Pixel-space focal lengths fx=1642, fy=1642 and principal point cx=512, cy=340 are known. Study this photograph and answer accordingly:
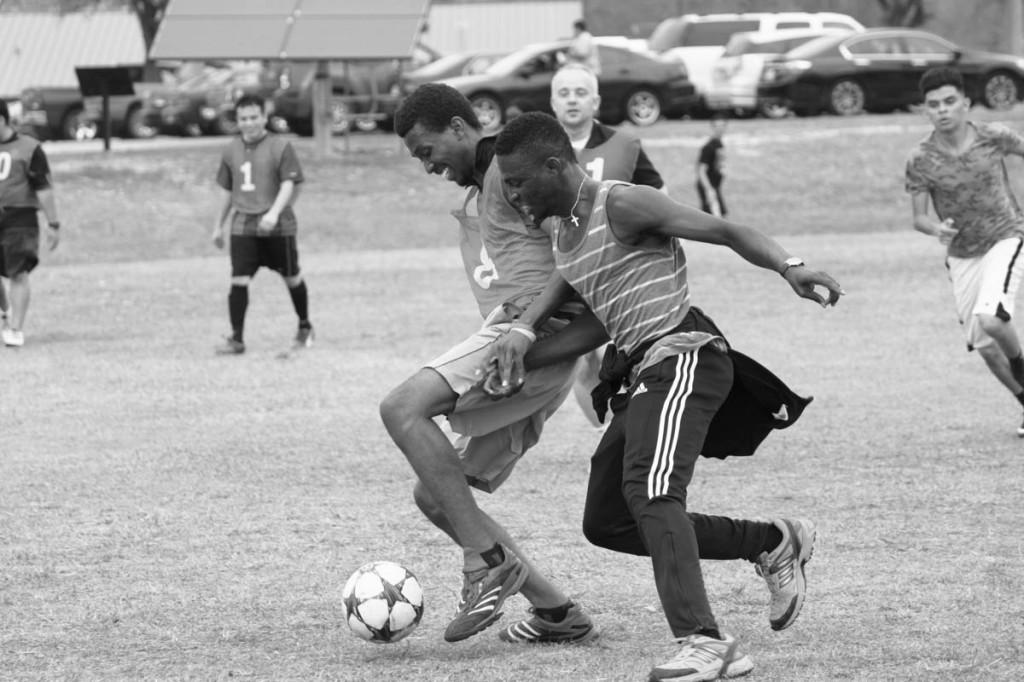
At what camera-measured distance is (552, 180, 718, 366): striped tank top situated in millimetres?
5031

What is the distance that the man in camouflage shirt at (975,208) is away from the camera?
855cm

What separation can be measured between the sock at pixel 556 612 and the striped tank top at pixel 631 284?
870mm

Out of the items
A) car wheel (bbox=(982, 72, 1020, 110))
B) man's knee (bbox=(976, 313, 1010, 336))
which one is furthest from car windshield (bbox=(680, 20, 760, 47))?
man's knee (bbox=(976, 313, 1010, 336))

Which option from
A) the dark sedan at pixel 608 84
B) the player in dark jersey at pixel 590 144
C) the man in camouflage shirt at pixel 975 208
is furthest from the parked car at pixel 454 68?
the man in camouflage shirt at pixel 975 208

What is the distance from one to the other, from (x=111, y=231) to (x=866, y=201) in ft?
36.7

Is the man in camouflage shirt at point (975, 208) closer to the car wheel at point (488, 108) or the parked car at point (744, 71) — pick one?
the car wheel at point (488, 108)

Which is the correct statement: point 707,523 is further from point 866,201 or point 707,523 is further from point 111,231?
point 866,201

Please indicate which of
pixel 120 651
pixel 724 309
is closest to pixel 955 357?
pixel 724 309

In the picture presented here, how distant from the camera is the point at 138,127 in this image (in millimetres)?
34781

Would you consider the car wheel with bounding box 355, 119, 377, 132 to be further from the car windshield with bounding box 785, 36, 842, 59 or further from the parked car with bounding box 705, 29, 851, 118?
the car windshield with bounding box 785, 36, 842, 59

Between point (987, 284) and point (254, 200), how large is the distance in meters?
6.34

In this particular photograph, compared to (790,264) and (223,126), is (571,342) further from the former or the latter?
(223,126)

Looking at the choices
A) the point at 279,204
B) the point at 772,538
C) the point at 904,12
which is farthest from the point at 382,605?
the point at 904,12

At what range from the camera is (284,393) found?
36.3 ft
